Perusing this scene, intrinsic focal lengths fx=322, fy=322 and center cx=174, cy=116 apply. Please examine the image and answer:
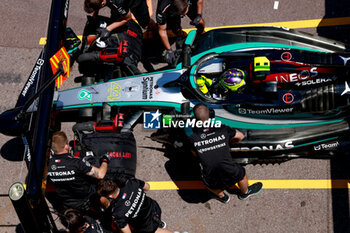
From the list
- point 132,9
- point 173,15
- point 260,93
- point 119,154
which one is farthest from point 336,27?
point 119,154

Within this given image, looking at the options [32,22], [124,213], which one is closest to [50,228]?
[124,213]

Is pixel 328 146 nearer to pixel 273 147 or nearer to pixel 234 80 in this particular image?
pixel 273 147

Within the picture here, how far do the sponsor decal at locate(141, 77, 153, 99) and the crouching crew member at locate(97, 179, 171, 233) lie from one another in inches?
58.8

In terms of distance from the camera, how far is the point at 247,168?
566 centimetres

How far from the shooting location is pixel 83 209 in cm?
546

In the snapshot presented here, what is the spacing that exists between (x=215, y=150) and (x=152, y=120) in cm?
122

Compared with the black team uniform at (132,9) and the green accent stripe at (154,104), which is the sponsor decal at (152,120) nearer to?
the green accent stripe at (154,104)

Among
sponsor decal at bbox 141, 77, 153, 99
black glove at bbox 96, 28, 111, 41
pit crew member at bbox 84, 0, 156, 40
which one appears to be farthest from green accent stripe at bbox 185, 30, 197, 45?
black glove at bbox 96, 28, 111, 41

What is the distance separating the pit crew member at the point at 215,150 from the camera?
463 cm

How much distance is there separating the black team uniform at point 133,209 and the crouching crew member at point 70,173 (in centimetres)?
64

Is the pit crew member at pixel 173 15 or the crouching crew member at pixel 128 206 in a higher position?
the pit crew member at pixel 173 15

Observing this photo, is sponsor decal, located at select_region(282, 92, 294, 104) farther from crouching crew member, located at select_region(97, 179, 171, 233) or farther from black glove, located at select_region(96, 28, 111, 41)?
black glove, located at select_region(96, 28, 111, 41)

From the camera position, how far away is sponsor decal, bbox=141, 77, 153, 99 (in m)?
5.43

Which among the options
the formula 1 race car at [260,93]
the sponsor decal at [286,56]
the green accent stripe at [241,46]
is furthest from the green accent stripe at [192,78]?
the sponsor decal at [286,56]
